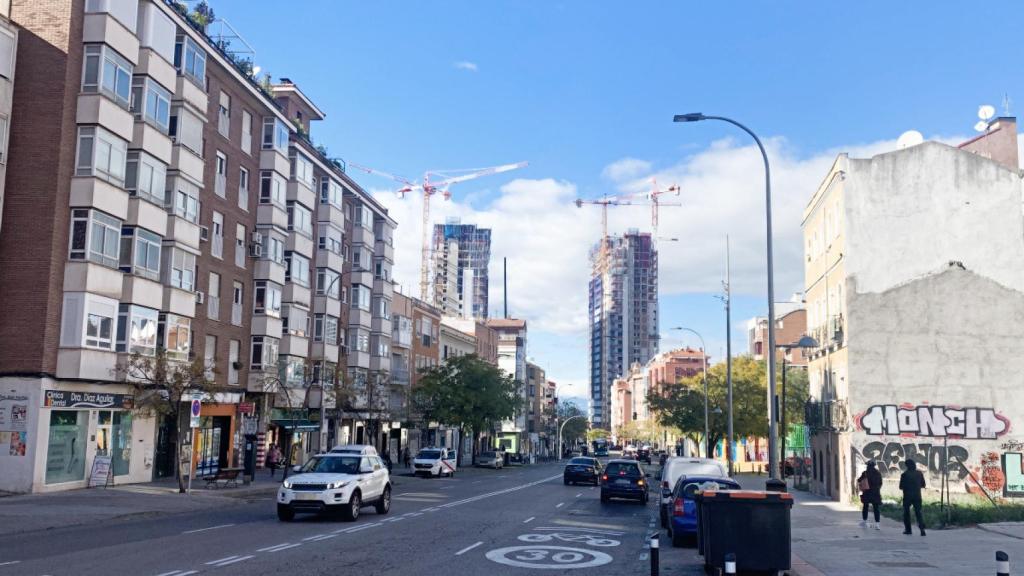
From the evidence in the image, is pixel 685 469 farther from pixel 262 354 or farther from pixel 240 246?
pixel 240 246

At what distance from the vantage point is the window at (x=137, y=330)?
33.1 meters

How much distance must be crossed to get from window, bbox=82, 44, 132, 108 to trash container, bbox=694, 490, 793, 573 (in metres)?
27.2

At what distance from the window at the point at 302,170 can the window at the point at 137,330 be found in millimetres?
17929

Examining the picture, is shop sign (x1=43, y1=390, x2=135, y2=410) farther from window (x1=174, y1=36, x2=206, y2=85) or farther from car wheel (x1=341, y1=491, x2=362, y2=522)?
car wheel (x1=341, y1=491, x2=362, y2=522)

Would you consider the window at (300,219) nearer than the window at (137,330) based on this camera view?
No

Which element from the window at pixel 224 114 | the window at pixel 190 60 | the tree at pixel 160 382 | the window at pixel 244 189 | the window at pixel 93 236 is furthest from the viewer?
the window at pixel 244 189

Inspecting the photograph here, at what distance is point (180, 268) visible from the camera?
38.0 m

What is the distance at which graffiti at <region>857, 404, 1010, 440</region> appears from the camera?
30672 millimetres

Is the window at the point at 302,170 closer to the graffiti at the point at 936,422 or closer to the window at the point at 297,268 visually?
the window at the point at 297,268

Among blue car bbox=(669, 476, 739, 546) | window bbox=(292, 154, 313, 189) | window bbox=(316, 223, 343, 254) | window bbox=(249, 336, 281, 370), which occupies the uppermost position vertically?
window bbox=(292, 154, 313, 189)

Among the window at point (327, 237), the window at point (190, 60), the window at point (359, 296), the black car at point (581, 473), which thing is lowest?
the black car at point (581, 473)

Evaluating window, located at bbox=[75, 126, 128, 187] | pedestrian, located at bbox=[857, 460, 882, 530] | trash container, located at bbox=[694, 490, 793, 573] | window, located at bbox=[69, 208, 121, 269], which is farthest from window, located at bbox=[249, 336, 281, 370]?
trash container, located at bbox=[694, 490, 793, 573]

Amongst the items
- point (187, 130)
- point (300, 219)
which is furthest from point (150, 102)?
point (300, 219)

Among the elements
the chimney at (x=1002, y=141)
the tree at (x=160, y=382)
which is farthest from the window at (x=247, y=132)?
the chimney at (x=1002, y=141)
